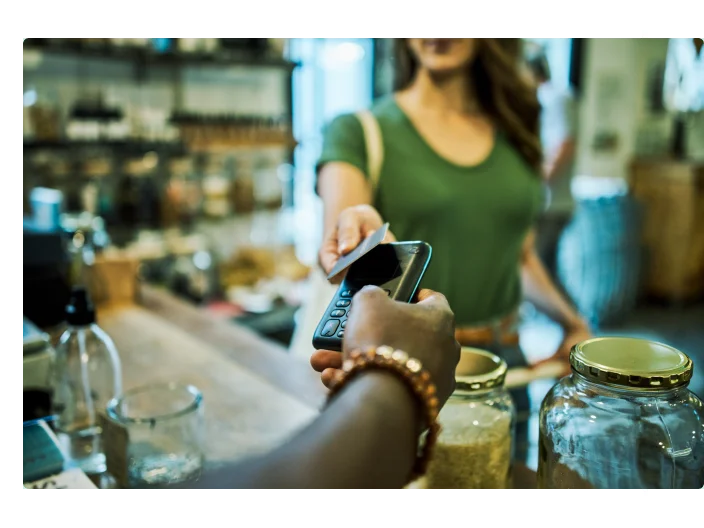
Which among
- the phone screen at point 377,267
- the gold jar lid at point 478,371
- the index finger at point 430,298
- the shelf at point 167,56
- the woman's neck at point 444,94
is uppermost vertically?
the shelf at point 167,56

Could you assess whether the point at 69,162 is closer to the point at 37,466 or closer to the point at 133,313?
the point at 133,313

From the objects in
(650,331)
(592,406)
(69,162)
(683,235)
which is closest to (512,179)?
(592,406)

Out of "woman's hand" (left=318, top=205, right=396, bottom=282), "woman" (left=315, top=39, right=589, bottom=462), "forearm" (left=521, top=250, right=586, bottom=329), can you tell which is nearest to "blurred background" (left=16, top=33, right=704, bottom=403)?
"forearm" (left=521, top=250, right=586, bottom=329)

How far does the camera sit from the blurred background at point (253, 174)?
9.20ft

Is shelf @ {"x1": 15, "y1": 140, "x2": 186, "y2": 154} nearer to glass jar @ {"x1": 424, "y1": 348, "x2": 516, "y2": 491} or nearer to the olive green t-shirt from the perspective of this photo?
the olive green t-shirt

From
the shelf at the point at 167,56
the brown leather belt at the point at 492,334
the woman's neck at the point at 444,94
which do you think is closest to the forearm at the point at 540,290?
the brown leather belt at the point at 492,334

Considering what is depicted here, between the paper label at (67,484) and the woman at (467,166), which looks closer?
the paper label at (67,484)

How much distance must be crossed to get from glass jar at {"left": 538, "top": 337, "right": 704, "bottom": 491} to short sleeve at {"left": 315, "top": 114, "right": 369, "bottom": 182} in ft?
2.21

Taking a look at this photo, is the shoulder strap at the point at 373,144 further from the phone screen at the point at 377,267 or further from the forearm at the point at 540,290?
the phone screen at the point at 377,267

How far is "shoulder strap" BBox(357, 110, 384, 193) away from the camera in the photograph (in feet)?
3.85

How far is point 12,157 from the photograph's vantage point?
2.29ft

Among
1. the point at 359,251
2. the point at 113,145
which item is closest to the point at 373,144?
the point at 359,251

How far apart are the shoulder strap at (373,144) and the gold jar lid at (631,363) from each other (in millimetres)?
651
